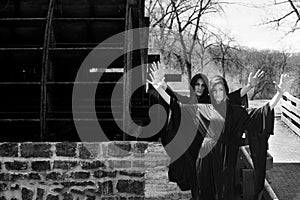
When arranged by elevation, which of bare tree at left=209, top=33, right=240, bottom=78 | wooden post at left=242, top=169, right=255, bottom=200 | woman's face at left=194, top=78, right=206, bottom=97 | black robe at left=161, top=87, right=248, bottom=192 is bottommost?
wooden post at left=242, top=169, right=255, bottom=200

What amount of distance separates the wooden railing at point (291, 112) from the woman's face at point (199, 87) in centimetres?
589

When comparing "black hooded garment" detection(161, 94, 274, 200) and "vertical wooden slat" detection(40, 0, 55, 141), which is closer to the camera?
"black hooded garment" detection(161, 94, 274, 200)

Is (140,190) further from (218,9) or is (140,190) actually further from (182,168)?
(218,9)

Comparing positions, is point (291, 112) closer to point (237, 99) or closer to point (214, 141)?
point (237, 99)

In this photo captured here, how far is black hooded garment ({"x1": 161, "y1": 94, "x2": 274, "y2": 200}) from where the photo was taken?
4.11 m

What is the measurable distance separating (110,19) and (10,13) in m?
1.75

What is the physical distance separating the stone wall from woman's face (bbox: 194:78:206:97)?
921 millimetres

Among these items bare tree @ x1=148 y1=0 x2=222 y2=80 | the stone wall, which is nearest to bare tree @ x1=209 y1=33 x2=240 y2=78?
bare tree @ x1=148 y1=0 x2=222 y2=80

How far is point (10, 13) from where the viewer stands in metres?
7.20

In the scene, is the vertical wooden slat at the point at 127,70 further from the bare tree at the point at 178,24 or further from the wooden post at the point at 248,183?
the bare tree at the point at 178,24

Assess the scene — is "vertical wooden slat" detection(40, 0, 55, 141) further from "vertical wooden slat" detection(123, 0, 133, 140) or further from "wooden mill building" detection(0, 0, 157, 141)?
"vertical wooden slat" detection(123, 0, 133, 140)

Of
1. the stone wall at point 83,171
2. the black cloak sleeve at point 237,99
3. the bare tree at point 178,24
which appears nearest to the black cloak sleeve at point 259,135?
the black cloak sleeve at point 237,99

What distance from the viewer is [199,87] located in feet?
13.8

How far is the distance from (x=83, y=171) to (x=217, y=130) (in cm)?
178
